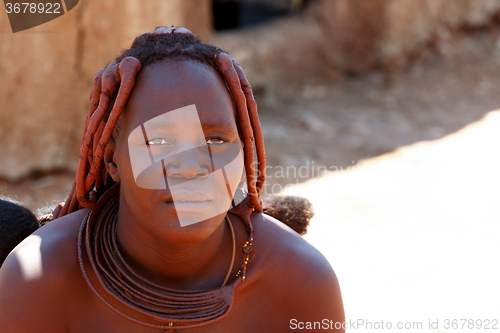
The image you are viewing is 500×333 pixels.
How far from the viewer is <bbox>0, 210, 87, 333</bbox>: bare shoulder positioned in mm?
1770

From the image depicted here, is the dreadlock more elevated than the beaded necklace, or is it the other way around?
the dreadlock

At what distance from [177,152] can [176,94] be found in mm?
186

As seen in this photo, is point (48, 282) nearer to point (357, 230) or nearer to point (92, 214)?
point (92, 214)

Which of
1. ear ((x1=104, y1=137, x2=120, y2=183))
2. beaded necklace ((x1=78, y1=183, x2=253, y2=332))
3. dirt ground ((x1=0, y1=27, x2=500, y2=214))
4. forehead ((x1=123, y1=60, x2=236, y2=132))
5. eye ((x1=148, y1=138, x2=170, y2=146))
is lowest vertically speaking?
dirt ground ((x1=0, y1=27, x2=500, y2=214))

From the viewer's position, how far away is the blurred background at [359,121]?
3.61 m

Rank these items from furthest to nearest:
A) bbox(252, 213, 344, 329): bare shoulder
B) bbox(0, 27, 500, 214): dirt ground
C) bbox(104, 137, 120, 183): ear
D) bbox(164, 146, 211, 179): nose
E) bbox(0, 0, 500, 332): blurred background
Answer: bbox(0, 27, 500, 214): dirt ground, bbox(0, 0, 500, 332): blurred background, bbox(252, 213, 344, 329): bare shoulder, bbox(104, 137, 120, 183): ear, bbox(164, 146, 211, 179): nose

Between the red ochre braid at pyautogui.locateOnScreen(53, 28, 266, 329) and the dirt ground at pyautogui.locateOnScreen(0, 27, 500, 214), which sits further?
the dirt ground at pyautogui.locateOnScreen(0, 27, 500, 214)

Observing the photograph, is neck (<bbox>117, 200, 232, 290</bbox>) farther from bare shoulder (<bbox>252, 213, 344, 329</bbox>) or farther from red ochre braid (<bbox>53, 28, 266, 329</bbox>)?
bare shoulder (<bbox>252, 213, 344, 329</bbox>)

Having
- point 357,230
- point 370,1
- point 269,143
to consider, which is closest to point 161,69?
point 357,230

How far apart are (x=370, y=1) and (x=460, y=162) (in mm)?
3094

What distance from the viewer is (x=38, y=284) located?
1800mm

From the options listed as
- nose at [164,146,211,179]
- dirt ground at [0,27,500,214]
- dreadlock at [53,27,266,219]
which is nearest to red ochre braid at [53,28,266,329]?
dreadlock at [53,27,266,219]

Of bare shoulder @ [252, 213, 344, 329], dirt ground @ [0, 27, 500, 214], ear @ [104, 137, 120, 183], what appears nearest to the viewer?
ear @ [104, 137, 120, 183]

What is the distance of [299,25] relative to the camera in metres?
7.28
